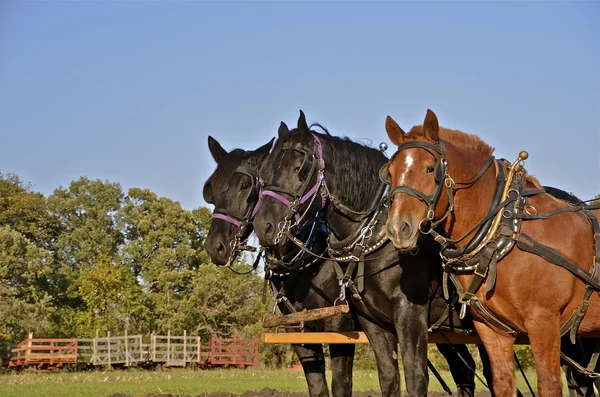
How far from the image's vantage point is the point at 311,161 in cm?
732

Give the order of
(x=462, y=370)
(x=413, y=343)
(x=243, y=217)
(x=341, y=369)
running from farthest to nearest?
(x=462, y=370), (x=243, y=217), (x=341, y=369), (x=413, y=343)

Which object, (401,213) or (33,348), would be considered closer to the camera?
(401,213)

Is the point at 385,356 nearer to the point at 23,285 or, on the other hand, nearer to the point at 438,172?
the point at 438,172

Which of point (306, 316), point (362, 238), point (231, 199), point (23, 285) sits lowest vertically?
point (306, 316)

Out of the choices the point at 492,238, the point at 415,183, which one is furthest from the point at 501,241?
the point at 415,183

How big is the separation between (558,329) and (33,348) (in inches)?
1246

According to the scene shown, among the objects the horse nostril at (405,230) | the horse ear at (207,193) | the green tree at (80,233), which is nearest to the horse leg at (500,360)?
the horse nostril at (405,230)

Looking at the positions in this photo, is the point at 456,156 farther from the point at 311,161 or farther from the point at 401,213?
the point at 311,161

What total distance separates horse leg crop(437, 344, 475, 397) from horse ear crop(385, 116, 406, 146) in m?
3.28

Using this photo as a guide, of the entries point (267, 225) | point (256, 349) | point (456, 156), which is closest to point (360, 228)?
point (267, 225)

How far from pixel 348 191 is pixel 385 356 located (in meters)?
1.59

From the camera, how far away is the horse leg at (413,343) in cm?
638

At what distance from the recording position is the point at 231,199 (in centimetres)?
820

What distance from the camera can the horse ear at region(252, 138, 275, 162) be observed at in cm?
855
